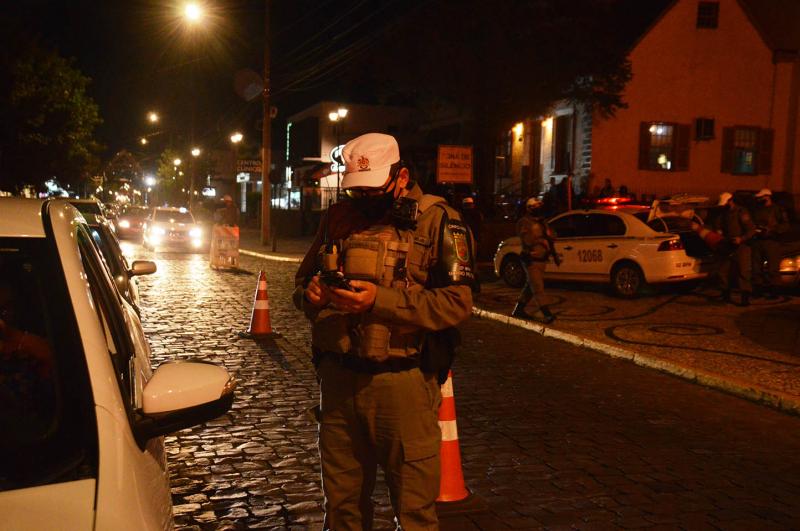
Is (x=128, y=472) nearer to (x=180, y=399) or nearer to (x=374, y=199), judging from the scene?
(x=180, y=399)

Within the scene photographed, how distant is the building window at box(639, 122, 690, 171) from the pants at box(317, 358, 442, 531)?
2584 centimetres

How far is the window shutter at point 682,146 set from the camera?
2752 centimetres

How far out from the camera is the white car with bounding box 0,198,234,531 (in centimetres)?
198

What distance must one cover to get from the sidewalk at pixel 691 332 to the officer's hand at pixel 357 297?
601 cm

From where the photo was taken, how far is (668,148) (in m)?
27.7

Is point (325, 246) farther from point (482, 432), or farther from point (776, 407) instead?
point (776, 407)

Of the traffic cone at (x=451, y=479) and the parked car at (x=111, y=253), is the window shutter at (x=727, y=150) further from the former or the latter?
the traffic cone at (x=451, y=479)

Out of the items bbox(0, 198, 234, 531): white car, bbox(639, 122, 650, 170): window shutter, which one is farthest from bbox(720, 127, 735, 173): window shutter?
bbox(0, 198, 234, 531): white car

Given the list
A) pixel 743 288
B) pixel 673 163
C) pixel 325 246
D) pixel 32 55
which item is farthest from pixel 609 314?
pixel 32 55

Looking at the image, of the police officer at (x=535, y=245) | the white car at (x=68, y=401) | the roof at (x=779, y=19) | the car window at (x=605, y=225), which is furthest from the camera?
the roof at (x=779, y=19)

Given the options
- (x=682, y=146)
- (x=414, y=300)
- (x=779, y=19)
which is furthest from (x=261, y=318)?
(x=779, y=19)

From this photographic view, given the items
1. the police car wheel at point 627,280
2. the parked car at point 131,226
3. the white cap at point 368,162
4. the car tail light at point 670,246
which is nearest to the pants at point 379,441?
the white cap at point 368,162

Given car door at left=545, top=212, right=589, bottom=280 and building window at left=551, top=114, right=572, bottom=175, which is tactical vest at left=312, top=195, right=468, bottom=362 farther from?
building window at left=551, top=114, right=572, bottom=175

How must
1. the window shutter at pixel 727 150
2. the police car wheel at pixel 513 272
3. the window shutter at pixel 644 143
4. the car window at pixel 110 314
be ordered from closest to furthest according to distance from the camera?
1. the car window at pixel 110 314
2. the police car wheel at pixel 513 272
3. the window shutter at pixel 644 143
4. the window shutter at pixel 727 150
